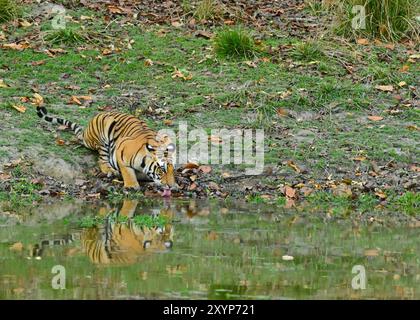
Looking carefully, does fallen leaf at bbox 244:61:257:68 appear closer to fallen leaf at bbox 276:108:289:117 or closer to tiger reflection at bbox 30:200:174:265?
fallen leaf at bbox 276:108:289:117

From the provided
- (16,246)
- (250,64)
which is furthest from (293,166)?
(16,246)

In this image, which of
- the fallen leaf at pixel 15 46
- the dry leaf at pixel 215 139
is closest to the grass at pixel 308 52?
the dry leaf at pixel 215 139

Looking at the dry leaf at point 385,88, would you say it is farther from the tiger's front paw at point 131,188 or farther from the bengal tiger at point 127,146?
the tiger's front paw at point 131,188

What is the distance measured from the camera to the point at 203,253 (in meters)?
8.47

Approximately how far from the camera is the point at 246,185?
11367 mm

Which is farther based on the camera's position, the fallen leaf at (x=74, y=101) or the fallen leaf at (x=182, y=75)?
the fallen leaf at (x=182, y=75)

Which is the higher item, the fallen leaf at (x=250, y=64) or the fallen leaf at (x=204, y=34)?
the fallen leaf at (x=204, y=34)

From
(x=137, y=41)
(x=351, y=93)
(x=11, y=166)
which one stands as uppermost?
(x=137, y=41)

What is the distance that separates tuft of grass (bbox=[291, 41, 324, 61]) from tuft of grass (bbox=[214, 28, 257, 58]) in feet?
2.00

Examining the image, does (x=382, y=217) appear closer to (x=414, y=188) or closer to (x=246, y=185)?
(x=414, y=188)

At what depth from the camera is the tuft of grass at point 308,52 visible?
14.4m

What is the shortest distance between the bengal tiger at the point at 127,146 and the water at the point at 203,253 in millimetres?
548
